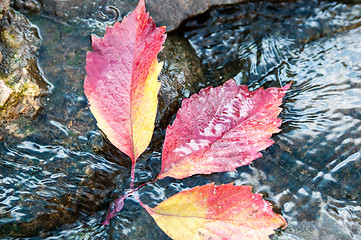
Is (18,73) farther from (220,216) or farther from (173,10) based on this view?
(220,216)

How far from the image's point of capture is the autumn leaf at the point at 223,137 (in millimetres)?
1223

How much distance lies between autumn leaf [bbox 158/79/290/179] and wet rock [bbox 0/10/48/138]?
588 millimetres

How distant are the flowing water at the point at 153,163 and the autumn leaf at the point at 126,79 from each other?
0.19 metres

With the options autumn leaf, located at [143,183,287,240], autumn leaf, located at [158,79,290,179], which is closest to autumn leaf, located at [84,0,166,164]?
autumn leaf, located at [158,79,290,179]

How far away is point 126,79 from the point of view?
121cm

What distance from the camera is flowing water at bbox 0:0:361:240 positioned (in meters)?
1.27

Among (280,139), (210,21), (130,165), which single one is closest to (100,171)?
(130,165)

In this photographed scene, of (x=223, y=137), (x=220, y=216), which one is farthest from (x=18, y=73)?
(x=220, y=216)

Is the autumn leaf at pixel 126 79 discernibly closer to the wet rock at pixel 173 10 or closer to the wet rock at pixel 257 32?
the wet rock at pixel 173 10

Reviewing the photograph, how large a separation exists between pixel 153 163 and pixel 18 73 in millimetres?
666

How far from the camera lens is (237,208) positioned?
1.12 metres

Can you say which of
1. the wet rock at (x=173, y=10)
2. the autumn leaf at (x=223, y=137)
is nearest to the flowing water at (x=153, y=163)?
the autumn leaf at (x=223, y=137)

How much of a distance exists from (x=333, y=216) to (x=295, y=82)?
624mm

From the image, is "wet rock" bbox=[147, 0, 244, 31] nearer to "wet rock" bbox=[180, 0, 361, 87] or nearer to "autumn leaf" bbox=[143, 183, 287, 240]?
"wet rock" bbox=[180, 0, 361, 87]
